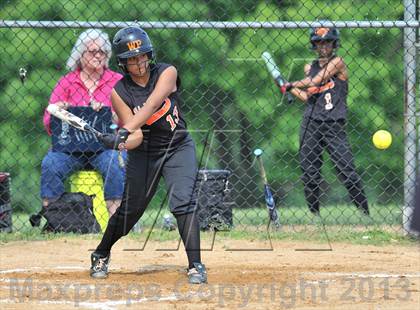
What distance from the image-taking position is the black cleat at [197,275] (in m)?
6.09

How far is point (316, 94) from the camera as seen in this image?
29.8 feet

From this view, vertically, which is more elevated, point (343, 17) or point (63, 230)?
point (343, 17)

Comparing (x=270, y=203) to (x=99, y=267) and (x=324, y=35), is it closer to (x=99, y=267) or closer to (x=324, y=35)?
(x=324, y=35)

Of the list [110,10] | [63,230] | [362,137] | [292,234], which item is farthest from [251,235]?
[110,10]

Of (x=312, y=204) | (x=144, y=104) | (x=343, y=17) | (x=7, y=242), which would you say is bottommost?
(x=7, y=242)

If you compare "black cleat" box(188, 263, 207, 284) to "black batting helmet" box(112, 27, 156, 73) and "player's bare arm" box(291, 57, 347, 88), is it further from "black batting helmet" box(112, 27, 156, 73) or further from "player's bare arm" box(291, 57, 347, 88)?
"player's bare arm" box(291, 57, 347, 88)

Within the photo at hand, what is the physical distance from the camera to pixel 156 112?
632 centimetres

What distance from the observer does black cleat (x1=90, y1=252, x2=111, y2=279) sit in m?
6.45

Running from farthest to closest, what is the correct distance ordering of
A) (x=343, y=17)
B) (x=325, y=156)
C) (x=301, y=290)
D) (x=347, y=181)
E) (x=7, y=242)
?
(x=325, y=156) → (x=343, y=17) → (x=347, y=181) → (x=7, y=242) → (x=301, y=290)

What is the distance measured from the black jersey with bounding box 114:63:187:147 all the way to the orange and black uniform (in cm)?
286

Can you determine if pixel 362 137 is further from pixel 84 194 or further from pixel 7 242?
pixel 7 242

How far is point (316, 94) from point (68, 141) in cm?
248

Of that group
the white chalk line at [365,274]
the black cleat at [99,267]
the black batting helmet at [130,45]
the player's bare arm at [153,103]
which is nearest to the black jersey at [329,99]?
the white chalk line at [365,274]

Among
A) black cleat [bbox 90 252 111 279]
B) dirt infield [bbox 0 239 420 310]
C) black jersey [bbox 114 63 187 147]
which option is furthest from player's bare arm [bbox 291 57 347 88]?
black cleat [bbox 90 252 111 279]
